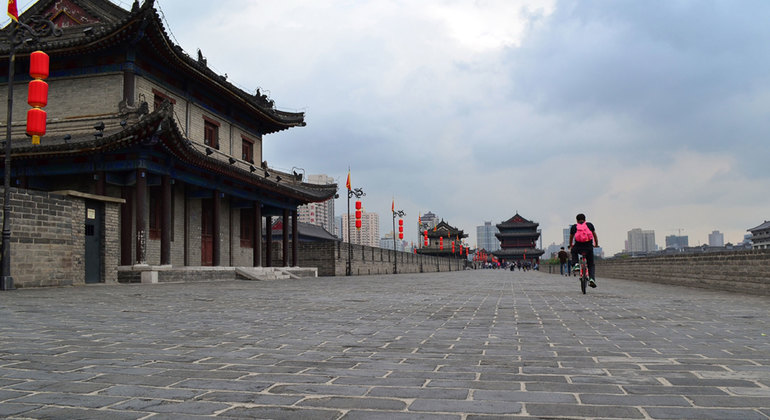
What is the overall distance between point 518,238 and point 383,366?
329 ft

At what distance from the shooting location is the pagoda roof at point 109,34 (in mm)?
18719

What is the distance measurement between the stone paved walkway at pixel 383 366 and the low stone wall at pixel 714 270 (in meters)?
5.96

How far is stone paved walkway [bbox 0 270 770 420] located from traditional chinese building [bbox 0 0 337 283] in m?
11.3

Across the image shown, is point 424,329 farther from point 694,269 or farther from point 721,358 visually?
point 694,269

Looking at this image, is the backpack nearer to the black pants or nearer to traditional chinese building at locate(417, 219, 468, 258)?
the black pants

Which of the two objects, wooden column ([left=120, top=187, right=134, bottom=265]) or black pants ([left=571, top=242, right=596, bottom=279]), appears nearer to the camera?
black pants ([left=571, top=242, right=596, bottom=279])

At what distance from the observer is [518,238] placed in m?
101

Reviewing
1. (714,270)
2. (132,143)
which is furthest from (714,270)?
(132,143)

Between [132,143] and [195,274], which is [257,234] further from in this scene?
[132,143]

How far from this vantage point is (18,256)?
1327 cm

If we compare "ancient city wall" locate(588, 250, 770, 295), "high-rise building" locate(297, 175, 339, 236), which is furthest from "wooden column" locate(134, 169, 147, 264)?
"high-rise building" locate(297, 175, 339, 236)

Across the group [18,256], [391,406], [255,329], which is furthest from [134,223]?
[391,406]

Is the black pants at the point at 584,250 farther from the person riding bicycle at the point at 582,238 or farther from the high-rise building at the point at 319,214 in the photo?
the high-rise building at the point at 319,214

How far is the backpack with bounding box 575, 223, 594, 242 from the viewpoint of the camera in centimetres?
1165
